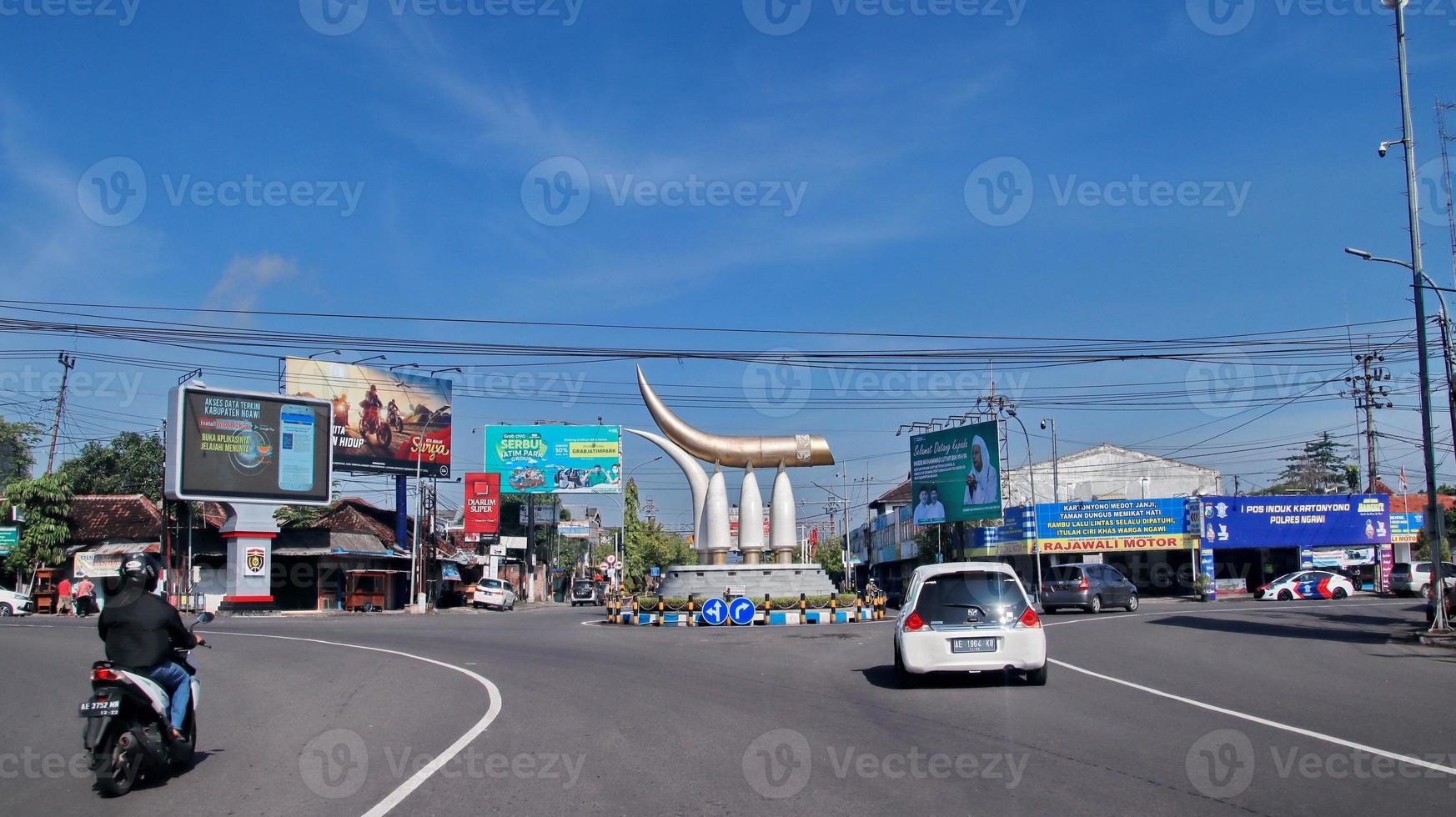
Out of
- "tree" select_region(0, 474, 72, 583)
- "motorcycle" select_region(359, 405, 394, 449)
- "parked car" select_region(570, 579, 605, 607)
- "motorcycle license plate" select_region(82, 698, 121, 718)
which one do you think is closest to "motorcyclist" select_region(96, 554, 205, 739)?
"motorcycle license plate" select_region(82, 698, 121, 718)

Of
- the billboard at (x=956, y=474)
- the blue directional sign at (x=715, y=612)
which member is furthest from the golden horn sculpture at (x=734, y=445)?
the billboard at (x=956, y=474)

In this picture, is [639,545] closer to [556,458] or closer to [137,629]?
[556,458]

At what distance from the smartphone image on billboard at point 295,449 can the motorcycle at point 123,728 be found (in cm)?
3917

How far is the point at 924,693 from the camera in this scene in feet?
41.4

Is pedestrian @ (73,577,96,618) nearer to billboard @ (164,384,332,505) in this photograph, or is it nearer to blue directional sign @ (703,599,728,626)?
billboard @ (164,384,332,505)

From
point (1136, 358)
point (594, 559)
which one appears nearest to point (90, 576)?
point (1136, 358)

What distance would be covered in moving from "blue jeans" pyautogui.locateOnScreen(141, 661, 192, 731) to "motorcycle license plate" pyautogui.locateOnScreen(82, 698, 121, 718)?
21.3 inches

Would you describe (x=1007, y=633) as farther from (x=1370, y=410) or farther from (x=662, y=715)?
(x=1370, y=410)

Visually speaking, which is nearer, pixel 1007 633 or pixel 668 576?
pixel 1007 633

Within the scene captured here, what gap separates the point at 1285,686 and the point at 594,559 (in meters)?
129

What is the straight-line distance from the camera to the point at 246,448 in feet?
141

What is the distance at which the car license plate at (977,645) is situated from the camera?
12.6 meters

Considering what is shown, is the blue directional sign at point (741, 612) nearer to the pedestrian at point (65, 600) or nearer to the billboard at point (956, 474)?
the billboard at point (956, 474)

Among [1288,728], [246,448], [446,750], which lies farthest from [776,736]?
[246,448]
